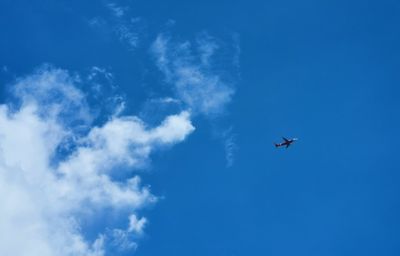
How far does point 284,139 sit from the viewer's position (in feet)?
418
